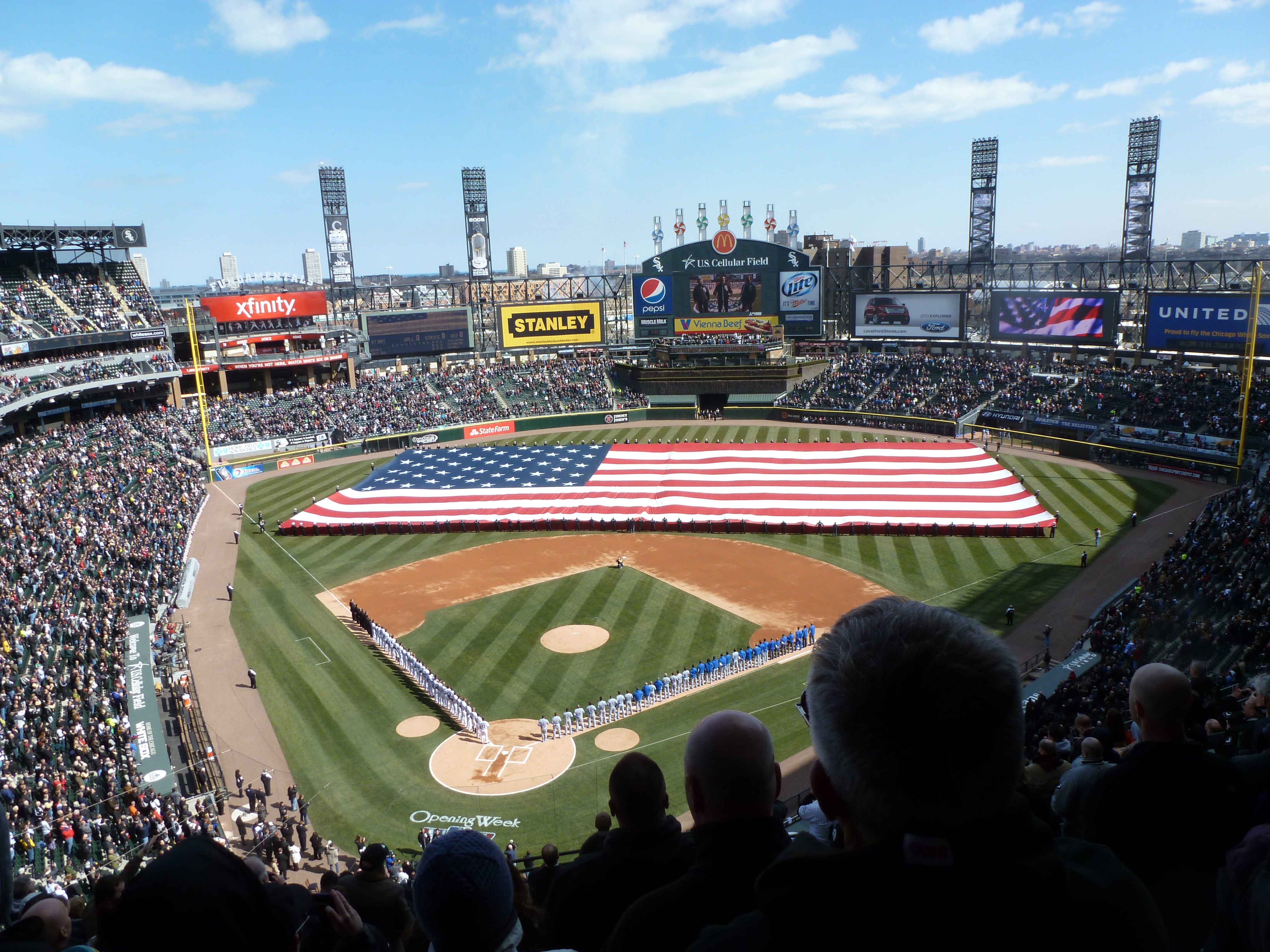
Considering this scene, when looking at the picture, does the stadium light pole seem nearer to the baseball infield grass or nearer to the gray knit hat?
the baseball infield grass

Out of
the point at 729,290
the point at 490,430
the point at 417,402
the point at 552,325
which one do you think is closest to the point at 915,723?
the point at 490,430

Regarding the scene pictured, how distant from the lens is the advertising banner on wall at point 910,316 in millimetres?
69000

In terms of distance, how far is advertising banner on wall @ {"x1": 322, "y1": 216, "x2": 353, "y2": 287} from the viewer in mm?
88062

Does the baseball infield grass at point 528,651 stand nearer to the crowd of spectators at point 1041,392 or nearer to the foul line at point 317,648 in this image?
the foul line at point 317,648

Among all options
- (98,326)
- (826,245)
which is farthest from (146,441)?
(826,245)

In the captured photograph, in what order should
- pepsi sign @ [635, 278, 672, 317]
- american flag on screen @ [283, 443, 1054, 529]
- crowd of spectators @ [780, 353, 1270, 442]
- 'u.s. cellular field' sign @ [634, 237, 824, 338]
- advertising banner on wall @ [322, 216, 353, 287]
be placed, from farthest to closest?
advertising banner on wall @ [322, 216, 353, 287], pepsi sign @ [635, 278, 672, 317], 'u.s. cellular field' sign @ [634, 237, 824, 338], crowd of spectators @ [780, 353, 1270, 442], american flag on screen @ [283, 443, 1054, 529]

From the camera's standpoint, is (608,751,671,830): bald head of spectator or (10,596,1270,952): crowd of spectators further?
(608,751,671,830): bald head of spectator

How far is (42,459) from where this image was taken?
4253 cm

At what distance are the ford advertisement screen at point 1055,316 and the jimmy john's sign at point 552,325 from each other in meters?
33.3

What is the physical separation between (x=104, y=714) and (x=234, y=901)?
22779mm

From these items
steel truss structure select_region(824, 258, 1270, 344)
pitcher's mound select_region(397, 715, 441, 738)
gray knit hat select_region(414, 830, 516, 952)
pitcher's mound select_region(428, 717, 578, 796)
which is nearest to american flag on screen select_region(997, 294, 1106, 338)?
steel truss structure select_region(824, 258, 1270, 344)

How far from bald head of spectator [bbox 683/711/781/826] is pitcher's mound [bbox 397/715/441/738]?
70.5 ft

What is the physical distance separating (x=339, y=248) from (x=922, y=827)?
313ft

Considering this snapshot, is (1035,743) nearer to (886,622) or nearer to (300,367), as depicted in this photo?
(886,622)
